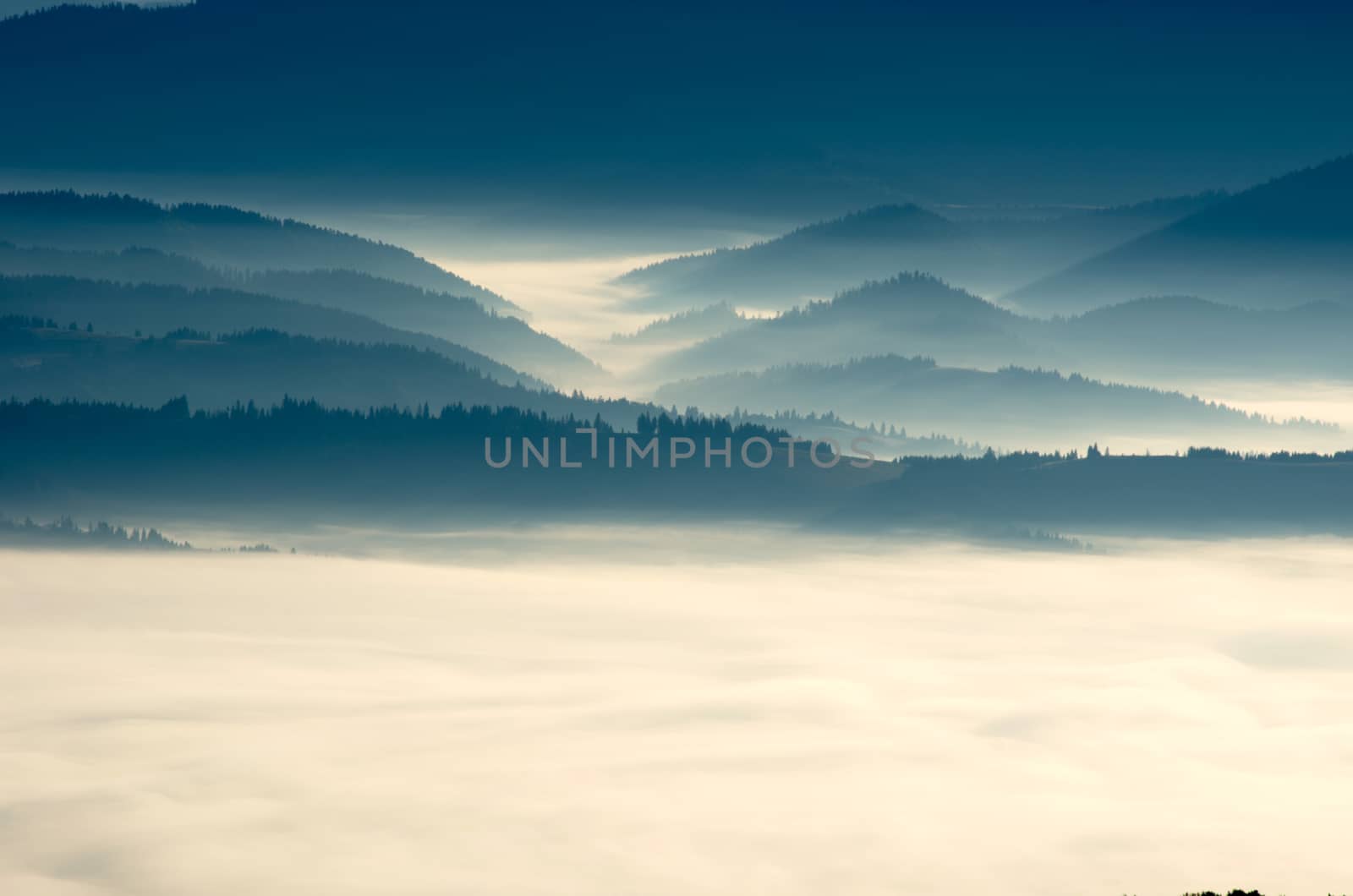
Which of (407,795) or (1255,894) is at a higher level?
(1255,894)

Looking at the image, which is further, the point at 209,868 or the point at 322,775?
the point at 322,775

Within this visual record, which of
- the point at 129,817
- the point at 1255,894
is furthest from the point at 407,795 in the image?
the point at 1255,894

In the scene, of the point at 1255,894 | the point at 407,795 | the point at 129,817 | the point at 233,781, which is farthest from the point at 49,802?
the point at 1255,894

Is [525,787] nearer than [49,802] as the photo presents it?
No

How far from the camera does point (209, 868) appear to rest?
108188 mm

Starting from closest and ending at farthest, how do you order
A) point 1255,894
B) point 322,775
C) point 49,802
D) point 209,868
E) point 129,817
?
point 1255,894 → point 209,868 → point 129,817 → point 49,802 → point 322,775

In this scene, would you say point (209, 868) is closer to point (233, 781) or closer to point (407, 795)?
point (407, 795)

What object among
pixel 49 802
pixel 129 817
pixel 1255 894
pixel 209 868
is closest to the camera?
pixel 1255 894

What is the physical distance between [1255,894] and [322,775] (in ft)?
446

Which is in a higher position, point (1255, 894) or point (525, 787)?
point (1255, 894)

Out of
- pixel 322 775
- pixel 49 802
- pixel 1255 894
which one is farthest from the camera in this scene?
pixel 322 775

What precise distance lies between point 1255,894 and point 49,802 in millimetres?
136021

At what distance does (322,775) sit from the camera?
19475 centimetres

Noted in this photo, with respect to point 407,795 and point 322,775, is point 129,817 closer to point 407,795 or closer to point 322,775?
point 407,795
